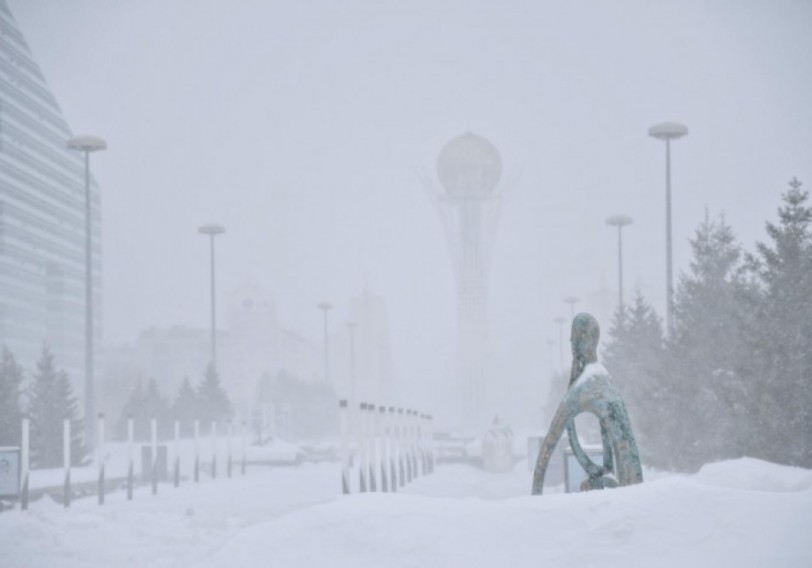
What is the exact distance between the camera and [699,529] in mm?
9336

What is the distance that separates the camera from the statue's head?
1245cm

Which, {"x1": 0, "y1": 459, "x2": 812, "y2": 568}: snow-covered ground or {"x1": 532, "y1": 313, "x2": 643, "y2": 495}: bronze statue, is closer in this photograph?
{"x1": 0, "y1": 459, "x2": 812, "y2": 568}: snow-covered ground

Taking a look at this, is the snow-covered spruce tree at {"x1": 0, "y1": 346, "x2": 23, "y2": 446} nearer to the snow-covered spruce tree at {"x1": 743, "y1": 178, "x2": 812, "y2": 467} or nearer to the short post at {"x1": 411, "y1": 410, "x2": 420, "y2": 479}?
the short post at {"x1": 411, "y1": 410, "x2": 420, "y2": 479}

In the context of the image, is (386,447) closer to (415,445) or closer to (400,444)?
(400,444)

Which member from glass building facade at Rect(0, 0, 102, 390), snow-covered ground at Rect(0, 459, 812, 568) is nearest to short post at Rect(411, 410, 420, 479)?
snow-covered ground at Rect(0, 459, 812, 568)

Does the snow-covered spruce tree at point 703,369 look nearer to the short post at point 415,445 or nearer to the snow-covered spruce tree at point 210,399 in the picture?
the short post at point 415,445

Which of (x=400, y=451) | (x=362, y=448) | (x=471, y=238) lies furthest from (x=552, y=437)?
(x=471, y=238)

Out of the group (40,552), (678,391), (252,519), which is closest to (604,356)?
(678,391)

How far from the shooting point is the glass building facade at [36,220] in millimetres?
92125

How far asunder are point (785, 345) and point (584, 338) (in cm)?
Answer: 1253

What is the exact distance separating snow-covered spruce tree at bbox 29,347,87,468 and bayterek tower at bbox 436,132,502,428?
83.3 metres

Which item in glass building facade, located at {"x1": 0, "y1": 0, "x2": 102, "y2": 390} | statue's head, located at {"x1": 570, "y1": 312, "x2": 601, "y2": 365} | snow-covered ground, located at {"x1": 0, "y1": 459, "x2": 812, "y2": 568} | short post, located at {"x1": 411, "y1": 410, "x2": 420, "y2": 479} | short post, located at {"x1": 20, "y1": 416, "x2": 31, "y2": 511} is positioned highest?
glass building facade, located at {"x1": 0, "y1": 0, "x2": 102, "y2": 390}

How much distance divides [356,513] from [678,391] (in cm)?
2176

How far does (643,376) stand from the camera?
39344 mm
